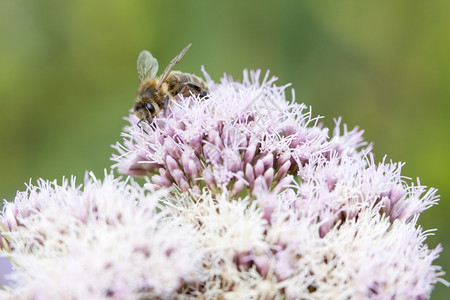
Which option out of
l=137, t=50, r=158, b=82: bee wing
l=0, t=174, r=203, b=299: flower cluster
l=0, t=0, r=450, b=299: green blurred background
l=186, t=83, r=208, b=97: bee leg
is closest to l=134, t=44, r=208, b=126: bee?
l=186, t=83, r=208, b=97: bee leg

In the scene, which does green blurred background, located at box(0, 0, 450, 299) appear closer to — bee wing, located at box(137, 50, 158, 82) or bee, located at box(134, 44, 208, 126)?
bee wing, located at box(137, 50, 158, 82)

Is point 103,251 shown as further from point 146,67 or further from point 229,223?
point 146,67

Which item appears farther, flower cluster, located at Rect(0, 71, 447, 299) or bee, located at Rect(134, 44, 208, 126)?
bee, located at Rect(134, 44, 208, 126)

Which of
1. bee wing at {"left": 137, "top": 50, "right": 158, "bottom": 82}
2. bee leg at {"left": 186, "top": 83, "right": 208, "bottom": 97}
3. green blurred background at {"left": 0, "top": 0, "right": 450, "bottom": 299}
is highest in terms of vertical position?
green blurred background at {"left": 0, "top": 0, "right": 450, "bottom": 299}

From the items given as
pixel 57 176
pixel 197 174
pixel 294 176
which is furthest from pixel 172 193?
pixel 57 176

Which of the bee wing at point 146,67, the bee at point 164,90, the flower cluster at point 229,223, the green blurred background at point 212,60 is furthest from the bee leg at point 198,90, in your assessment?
the green blurred background at point 212,60

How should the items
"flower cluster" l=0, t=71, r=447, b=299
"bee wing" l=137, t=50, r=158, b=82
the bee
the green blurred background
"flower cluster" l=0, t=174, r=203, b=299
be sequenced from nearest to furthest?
"flower cluster" l=0, t=174, r=203, b=299 → "flower cluster" l=0, t=71, r=447, b=299 → the bee → "bee wing" l=137, t=50, r=158, b=82 → the green blurred background

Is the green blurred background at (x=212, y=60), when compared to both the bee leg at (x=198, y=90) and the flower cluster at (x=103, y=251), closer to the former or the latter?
the bee leg at (x=198, y=90)

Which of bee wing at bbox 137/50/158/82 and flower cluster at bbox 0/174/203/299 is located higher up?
bee wing at bbox 137/50/158/82
